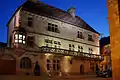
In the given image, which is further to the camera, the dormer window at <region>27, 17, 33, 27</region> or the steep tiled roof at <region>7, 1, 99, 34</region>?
the steep tiled roof at <region>7, 1, 99, 34</region>

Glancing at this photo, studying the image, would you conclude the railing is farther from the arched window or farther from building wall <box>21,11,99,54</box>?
the arched window

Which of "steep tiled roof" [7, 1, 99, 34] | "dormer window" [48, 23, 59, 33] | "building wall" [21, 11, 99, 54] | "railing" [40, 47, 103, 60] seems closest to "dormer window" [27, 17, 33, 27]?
"building wall" [21, 11, 99, 54]

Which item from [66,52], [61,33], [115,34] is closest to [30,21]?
[61,33]

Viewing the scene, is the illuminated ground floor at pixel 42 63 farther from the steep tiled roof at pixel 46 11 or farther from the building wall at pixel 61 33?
the steep tiled roof at pixel 46 11

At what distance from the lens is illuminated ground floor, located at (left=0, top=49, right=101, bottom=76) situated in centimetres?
2136

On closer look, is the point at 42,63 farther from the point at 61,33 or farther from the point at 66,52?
the point at 61,33

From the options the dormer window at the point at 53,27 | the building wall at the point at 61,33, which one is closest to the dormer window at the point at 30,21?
the building wall at the point at 61,33

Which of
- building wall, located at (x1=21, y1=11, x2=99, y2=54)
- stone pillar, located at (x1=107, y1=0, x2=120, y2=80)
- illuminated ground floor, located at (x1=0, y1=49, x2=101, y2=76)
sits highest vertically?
building wall, located at (x1=21, y1=11, x2=99, y2=54)

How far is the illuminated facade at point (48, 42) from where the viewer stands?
22.8m

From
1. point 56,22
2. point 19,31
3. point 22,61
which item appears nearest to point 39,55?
point 22,61

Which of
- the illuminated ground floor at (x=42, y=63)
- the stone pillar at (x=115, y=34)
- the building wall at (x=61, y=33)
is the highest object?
the building wall at (x=61, y=33)

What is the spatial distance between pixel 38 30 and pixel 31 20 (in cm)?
183

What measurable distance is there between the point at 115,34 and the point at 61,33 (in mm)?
25269

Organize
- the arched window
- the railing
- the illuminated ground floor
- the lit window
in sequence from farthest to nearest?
the lit window < the railing < the arched window < the illuminated ground floor
